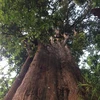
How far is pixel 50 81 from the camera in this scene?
448cm

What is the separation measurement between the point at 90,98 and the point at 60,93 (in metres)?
0.74

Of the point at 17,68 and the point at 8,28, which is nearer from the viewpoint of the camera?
the point at 8,28

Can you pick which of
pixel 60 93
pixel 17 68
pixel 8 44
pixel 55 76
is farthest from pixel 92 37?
pixel 60 93

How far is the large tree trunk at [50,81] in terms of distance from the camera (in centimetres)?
371

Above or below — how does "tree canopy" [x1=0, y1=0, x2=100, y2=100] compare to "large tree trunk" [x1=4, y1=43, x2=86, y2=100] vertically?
above

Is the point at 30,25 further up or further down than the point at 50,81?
further up

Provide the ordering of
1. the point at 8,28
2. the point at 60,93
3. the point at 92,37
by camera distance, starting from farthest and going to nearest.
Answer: the point at 92,37, the point at 8,28, the point at 60,93

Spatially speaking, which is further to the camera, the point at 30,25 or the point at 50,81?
the point at 30,25

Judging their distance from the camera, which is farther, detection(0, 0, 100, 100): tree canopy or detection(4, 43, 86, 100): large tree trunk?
detection(0, 0, 100, 100): tree canopy

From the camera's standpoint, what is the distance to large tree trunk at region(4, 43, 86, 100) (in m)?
3.71

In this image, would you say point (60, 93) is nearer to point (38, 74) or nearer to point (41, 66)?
point (38, 74)

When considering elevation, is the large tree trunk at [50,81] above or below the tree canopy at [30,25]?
below

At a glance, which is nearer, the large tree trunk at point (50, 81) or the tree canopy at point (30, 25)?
the large tree trunk at point (50, 81)

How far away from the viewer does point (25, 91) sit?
368 cm
